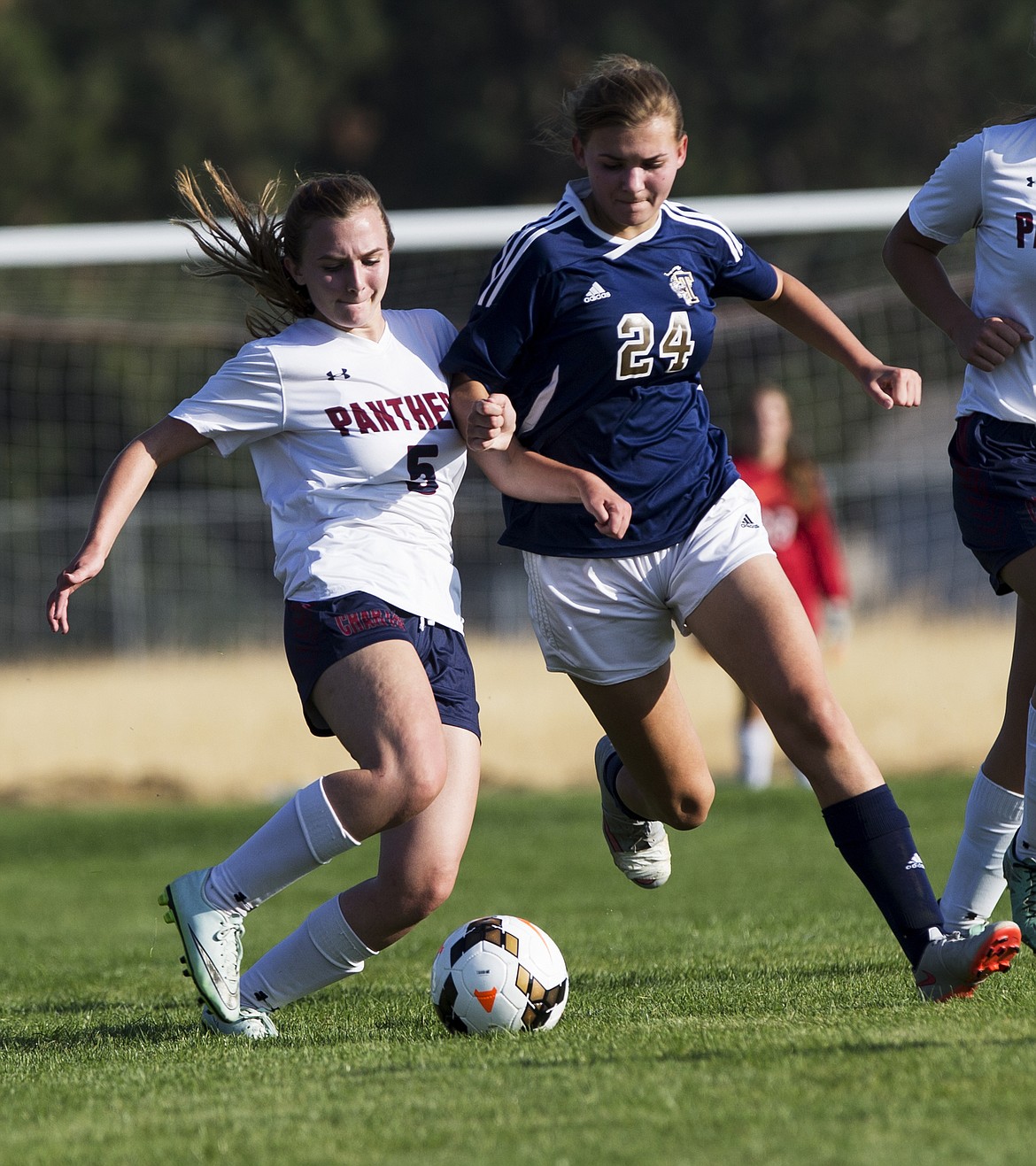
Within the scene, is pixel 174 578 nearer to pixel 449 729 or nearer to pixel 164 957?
pixel 164 957

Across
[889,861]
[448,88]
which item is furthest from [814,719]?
[448,88]

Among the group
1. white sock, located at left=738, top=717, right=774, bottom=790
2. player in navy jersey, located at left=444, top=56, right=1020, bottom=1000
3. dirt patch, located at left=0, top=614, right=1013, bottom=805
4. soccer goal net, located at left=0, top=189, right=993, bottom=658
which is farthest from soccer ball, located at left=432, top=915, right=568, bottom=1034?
dirt patch, located at left=0, top=614, right=1013, bottom=805

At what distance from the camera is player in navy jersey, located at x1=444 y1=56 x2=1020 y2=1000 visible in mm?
4055

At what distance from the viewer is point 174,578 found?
2042cm

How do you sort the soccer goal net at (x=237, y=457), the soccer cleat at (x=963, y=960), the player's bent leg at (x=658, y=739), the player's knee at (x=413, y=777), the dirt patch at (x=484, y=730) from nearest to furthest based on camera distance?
the soccer cleat at (x=963, y=960) → the player's knee at (x=413, y=777) → the player's bent leg at (x=658, y=739) → the soccer goal net at (x=237, y=457) → the dirt patch at (x=484, y=730)

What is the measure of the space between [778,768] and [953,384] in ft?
24.5

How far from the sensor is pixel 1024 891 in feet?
13.8

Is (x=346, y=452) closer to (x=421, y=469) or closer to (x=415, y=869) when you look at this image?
(x=421, y=469)

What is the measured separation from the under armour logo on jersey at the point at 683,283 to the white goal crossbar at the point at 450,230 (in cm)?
577

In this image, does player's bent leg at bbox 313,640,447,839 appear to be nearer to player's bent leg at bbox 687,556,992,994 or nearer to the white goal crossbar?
player's bent leg at bbox 687,556,992,994

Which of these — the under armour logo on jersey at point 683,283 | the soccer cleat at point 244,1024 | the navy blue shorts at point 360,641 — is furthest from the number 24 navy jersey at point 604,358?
the soccer cleat at point 244,1024

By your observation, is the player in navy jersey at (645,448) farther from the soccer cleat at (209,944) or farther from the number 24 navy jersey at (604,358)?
the soccer cleat at (209,944)

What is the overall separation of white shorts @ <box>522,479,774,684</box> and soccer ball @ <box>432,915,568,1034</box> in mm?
710

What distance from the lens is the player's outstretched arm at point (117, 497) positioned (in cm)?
396
